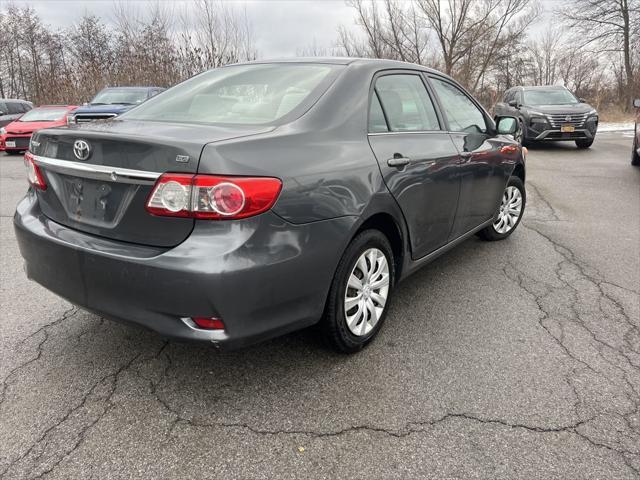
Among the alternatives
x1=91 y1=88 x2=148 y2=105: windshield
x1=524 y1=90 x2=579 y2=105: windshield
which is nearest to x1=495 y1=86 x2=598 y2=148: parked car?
x1=524 y1=90 x2=579 y2=105: windshield

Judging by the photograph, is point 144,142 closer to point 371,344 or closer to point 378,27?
point 371,344

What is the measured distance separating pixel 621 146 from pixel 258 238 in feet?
48.6

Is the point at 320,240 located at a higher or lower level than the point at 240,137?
lower

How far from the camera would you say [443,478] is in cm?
194

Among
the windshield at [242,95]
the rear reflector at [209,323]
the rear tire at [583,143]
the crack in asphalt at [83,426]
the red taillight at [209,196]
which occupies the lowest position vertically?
the crack in asphalt at [83,426]

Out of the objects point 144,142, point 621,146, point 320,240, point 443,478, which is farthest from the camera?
point 621,146

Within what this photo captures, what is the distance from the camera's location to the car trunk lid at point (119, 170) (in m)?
2.04

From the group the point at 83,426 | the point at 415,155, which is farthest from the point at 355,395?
the point at 415,155

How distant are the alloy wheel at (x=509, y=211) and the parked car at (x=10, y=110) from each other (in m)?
15.3

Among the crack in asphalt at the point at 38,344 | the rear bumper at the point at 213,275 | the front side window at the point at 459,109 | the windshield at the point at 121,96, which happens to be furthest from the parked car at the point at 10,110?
the rear bumper at the point at 213,275

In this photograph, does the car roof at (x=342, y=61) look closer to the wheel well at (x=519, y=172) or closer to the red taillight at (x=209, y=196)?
the red taillight at (x=209, y=196)

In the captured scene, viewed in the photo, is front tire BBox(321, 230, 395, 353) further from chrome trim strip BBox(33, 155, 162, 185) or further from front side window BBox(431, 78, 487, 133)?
front side window BBox(431, 78, 487, 133)

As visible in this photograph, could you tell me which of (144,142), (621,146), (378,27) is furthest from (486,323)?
(378,27)

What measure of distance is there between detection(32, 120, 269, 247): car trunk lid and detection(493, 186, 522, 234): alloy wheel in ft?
10.9
